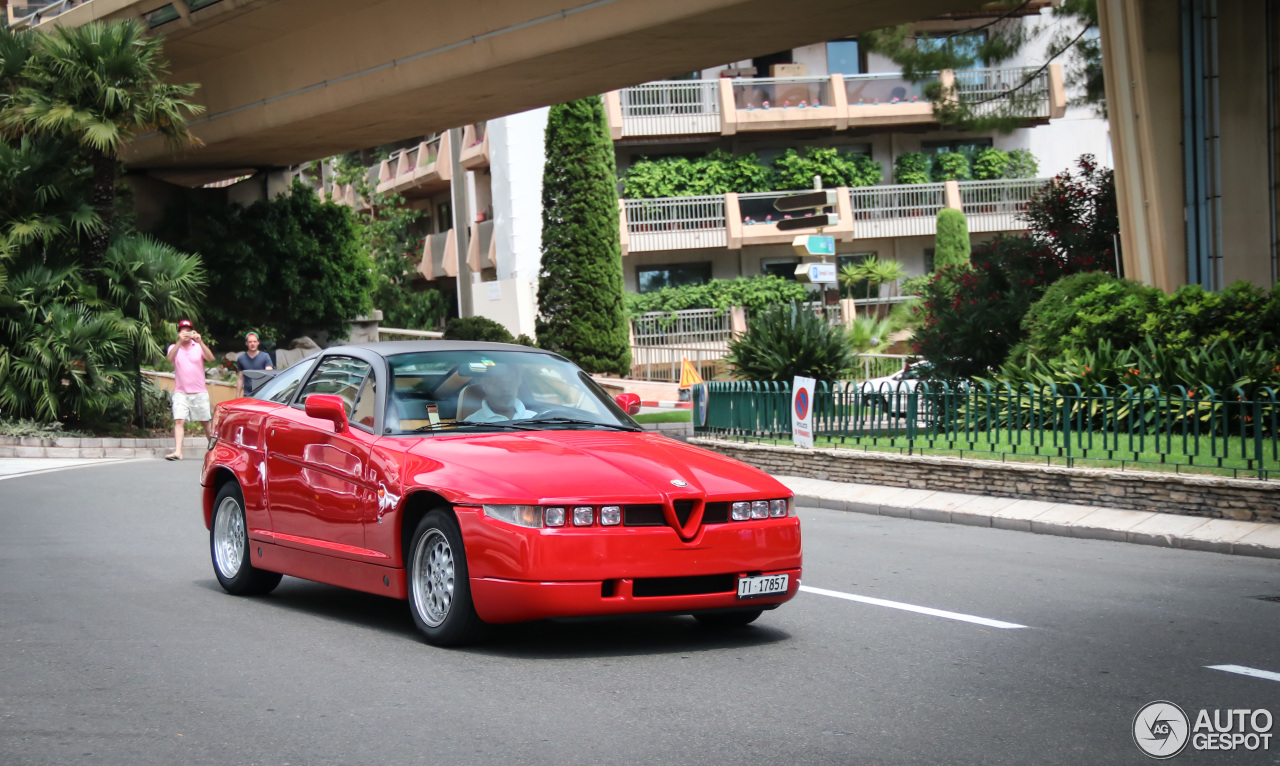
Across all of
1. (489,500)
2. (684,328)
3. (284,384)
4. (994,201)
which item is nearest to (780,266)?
(684,328)

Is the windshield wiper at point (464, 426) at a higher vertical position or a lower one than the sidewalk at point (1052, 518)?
higher

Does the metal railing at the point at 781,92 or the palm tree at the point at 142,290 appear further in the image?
the metal railing at the point at 781,92

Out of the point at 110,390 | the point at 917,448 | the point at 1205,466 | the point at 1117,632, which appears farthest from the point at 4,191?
the point at 1117,632

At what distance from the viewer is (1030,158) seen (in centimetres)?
4550

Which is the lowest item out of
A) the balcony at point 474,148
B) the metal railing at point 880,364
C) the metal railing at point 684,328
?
the metal railing at point 880,364

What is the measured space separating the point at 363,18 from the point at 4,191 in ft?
22.5

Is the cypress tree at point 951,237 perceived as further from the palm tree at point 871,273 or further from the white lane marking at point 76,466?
the white lane marking at point 76,466

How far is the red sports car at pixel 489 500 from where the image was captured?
6398 millimetres

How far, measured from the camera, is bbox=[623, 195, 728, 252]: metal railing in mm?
40969

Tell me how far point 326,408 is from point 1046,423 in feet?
29.9

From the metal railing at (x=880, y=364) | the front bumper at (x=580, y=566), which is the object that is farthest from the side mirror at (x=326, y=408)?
the metal railing at (x=880, y=364)

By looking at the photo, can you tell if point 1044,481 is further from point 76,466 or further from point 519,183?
point 519,183

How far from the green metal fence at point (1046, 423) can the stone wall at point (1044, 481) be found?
0.22 m

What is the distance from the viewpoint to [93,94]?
2281cm
